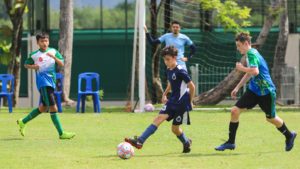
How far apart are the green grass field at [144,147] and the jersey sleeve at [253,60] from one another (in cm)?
117

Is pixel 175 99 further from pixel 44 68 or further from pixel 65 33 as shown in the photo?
pixel 65 33

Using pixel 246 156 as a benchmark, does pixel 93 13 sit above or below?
above

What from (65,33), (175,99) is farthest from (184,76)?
(65,33)

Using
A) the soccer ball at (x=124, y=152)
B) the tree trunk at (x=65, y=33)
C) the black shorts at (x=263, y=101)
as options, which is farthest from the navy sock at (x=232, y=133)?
the tree trunk at (x=65, y=33)

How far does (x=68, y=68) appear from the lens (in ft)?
57.0

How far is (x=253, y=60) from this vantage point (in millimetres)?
7293

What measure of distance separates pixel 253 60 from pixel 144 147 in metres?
2.01

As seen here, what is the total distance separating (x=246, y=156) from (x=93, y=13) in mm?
17892

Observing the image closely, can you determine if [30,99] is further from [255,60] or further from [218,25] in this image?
[255,60]

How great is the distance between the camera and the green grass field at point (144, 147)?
262 inches

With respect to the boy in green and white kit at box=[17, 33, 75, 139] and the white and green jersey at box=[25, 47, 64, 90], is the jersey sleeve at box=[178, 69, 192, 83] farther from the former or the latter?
the white and green jersey at box=[25, 47, 64, 90]

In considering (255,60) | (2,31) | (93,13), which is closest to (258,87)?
(255,60)

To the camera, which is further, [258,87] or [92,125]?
[92,125]

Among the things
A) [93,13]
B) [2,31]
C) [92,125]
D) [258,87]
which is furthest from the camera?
[93,13]
